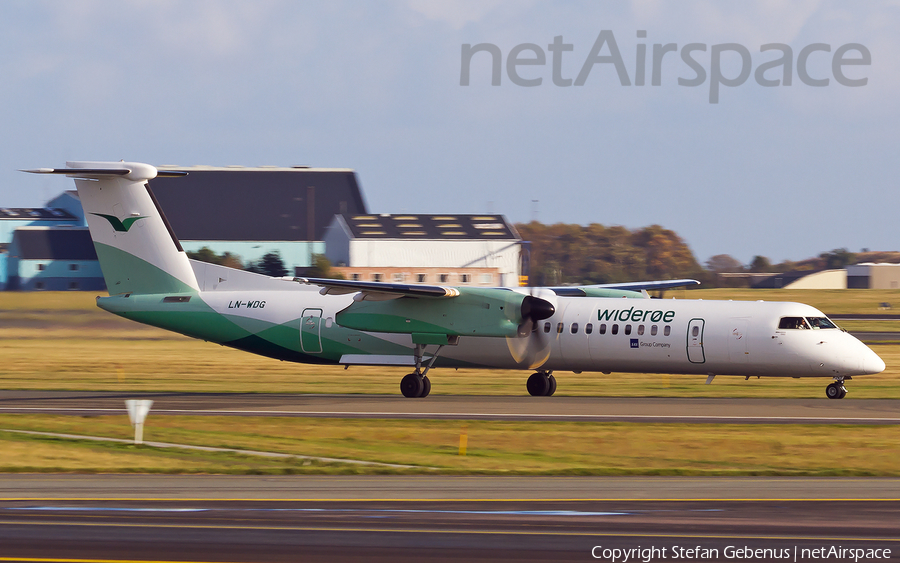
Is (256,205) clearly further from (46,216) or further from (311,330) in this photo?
(311,330)

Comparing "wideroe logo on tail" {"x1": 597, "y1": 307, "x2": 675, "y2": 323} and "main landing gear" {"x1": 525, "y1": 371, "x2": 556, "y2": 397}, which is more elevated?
"wideroe logo on tail" {"x1": 597, "y1": 307, "x2": 675, "y2": 323}

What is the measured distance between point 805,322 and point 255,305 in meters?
14.5

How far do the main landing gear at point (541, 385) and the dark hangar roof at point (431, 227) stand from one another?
53571 millimetres

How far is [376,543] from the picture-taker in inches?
369

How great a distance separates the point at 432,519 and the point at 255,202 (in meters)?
86.8

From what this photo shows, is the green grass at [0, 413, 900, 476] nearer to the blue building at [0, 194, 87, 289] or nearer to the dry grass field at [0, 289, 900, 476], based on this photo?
the dry grass field at [0, 289, 900, 476]

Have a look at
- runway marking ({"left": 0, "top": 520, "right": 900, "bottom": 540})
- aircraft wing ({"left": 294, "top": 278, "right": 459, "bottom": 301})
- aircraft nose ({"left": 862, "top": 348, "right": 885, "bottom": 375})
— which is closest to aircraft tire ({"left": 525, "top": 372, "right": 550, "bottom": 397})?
aircraft wing ({"left": 294, "top": 278, "right": 459, "bottom": 301})

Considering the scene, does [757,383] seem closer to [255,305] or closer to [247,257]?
[255,305]

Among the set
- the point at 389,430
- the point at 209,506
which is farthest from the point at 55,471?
the point at 389,430

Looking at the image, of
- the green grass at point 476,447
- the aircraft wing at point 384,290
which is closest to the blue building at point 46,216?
the aircraft wing at point 384,290

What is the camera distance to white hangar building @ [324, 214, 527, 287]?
260ft

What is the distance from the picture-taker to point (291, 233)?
9306 cm

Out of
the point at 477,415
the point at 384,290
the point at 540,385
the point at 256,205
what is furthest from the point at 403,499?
the point at 256,205

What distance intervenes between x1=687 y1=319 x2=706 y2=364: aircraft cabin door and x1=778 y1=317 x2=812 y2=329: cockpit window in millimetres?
Answer: 1866
